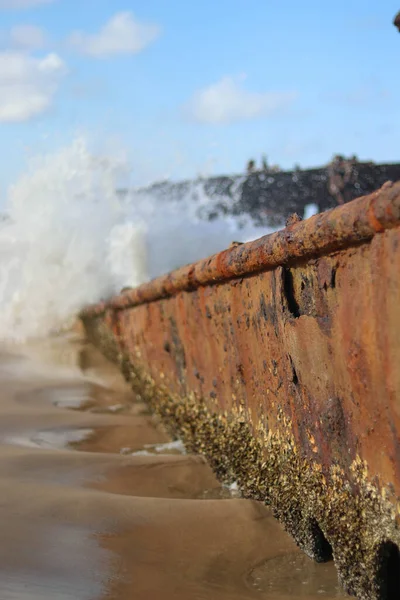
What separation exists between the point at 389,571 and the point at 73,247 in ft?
25.3

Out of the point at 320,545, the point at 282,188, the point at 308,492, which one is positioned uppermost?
the point at 282,188

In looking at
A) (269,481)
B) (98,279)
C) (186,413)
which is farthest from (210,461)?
(98,279)

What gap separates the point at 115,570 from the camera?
2.45 m

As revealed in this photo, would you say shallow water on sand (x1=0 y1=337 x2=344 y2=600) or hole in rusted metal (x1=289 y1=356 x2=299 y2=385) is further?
hole in rusted metal (x1=289 y1=356 x2=299 y2=385)

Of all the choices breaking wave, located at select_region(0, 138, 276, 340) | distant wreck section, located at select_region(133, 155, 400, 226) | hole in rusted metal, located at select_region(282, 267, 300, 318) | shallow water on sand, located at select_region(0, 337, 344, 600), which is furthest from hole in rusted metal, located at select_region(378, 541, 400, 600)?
distant wreck section, located at select_region(133, 155, 400, 226)

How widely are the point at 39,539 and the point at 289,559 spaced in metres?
0.77

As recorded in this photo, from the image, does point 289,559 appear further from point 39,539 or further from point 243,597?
point 39,539

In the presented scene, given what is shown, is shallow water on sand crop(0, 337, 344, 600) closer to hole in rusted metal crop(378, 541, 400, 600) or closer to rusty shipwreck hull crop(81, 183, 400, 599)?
rusty shipwreck hull crop(81, 183, 400, 599)

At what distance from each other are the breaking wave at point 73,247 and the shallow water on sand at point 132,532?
4.37 metres

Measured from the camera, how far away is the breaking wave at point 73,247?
29.3 feet

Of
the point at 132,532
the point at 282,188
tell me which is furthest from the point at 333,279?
the point at 282,188

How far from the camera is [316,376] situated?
2426 mm

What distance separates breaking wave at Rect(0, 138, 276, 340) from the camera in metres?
8.93

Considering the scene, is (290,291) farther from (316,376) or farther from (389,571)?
(389,571)
